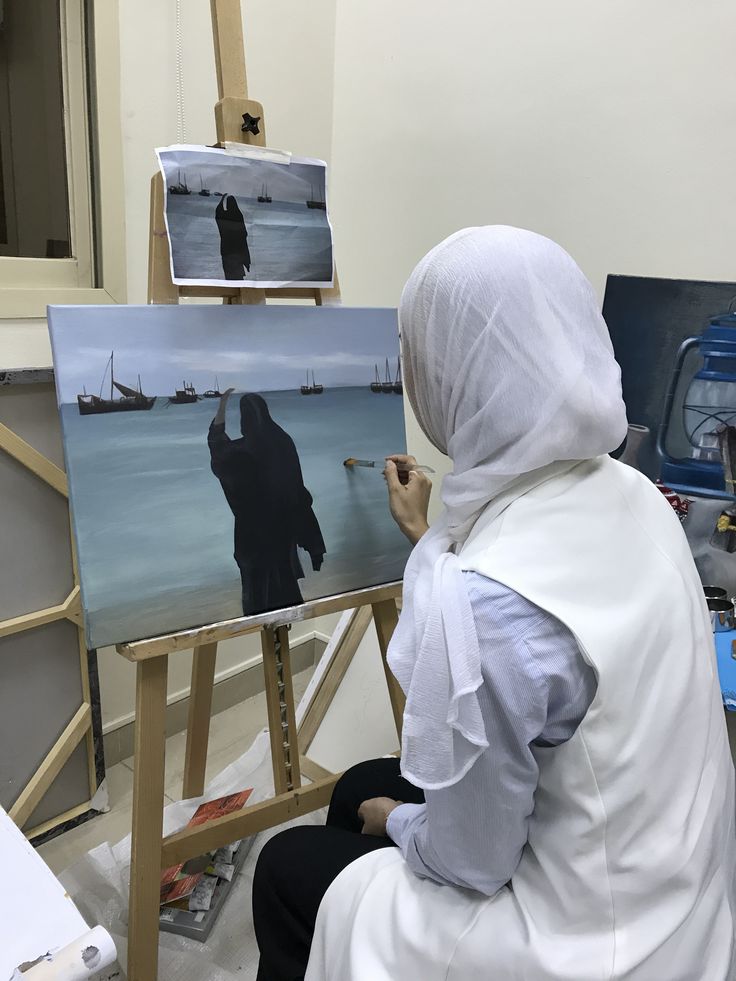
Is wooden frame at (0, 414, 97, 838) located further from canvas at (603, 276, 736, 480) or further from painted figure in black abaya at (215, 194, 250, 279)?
canvas at (603, 276, 736, 480)

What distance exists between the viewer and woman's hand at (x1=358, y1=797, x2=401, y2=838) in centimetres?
112

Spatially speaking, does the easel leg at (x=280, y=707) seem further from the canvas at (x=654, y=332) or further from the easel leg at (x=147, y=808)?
the canvas at (x=654, y=332)

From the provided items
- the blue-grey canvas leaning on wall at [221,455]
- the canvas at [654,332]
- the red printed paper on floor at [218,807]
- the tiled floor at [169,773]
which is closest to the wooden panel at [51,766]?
the tiled floor at [169,773]

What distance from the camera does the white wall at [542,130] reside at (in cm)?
154

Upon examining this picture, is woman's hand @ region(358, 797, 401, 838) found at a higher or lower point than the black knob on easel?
lower

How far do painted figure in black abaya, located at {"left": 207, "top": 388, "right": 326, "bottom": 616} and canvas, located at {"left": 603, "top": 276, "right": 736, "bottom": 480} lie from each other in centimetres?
82

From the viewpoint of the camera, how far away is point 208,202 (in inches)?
51.3

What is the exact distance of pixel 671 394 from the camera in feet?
5.33

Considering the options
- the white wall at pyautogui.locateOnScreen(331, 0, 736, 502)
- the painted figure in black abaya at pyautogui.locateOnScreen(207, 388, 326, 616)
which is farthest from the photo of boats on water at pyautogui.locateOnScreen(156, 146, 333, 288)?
the white wall at pyautogui.locateOnScreen(331, 0, 736, 502)

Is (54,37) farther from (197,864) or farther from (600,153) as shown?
(197,864)

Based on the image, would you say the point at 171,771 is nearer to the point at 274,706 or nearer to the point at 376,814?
the point at 274,706

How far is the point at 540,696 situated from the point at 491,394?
35 centimetres

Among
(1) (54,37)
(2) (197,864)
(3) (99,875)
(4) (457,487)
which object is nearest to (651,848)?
(4) (457,487)

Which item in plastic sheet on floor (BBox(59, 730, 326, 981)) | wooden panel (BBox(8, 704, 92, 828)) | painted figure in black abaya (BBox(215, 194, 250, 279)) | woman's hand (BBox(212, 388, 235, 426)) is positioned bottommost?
plastic sheet on floor (BBox(59, 730, 326, 981))
